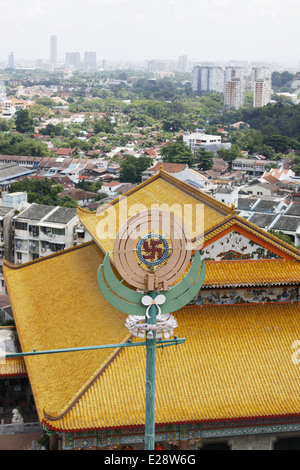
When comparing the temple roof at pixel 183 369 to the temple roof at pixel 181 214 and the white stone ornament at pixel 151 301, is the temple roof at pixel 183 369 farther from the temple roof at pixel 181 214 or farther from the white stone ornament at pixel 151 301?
the white stone ornament at pixel 151 301

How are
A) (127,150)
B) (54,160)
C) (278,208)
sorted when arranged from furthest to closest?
(127,150)
(54,160)
(278,208)

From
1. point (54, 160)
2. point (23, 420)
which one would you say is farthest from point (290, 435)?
point (54, 160)

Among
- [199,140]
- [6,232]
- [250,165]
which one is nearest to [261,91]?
[199,140]

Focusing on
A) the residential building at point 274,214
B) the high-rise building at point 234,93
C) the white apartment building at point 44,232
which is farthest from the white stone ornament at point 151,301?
the high-rise building at point 234,93

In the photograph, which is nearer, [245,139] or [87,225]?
[87,225]

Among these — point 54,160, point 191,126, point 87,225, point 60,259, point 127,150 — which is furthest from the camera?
point 191,126

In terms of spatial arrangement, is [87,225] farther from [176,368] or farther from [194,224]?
[176,368]

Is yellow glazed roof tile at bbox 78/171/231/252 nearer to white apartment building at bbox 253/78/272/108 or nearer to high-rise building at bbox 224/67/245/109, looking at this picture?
white apartment building at bbox 253/78/272/108

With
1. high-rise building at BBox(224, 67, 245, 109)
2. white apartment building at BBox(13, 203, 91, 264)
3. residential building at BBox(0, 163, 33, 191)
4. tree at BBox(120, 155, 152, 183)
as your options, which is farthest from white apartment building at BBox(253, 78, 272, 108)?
white apartment building at BBox(13, 203, 91, 264)
